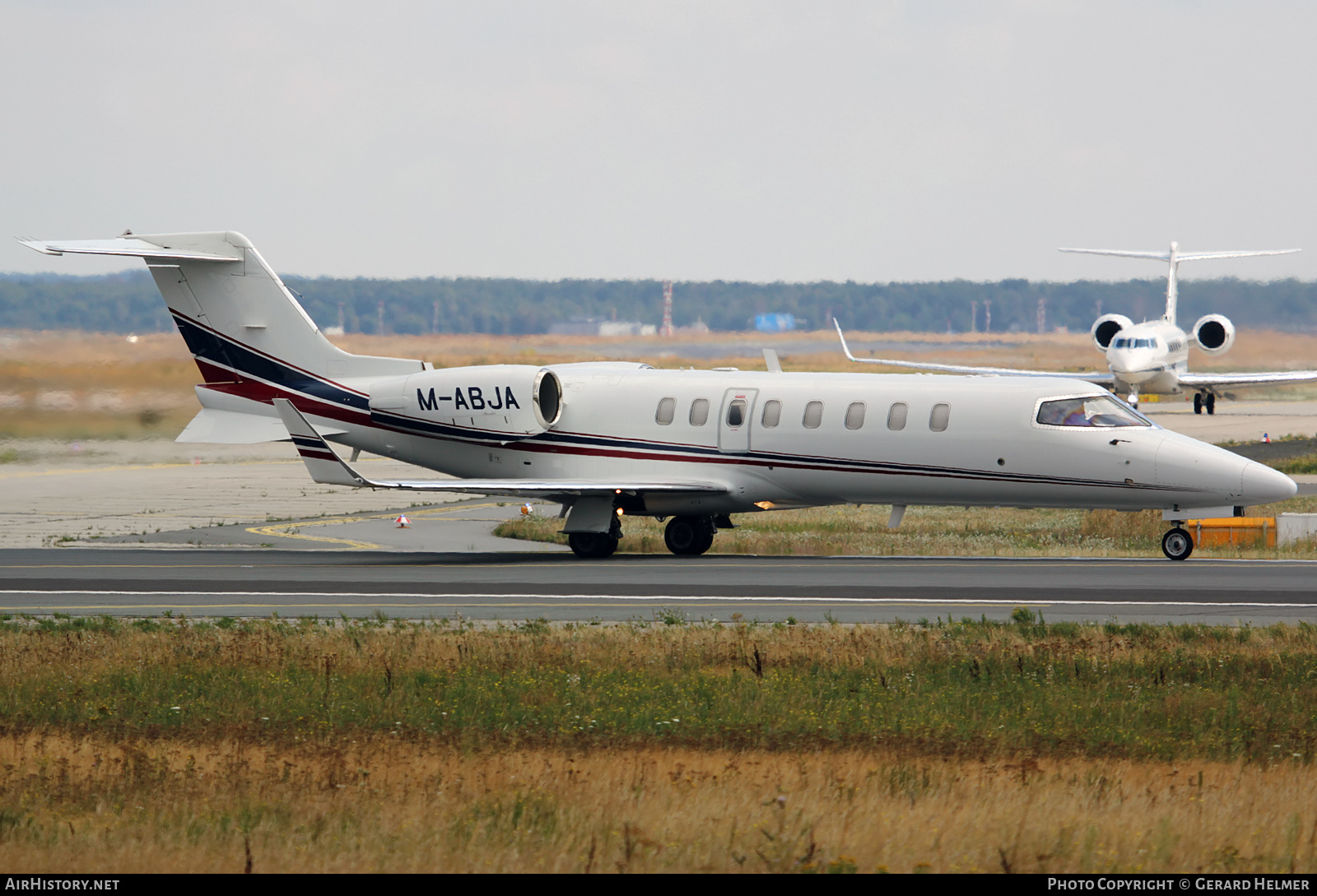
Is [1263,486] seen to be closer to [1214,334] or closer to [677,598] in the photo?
[677,598]

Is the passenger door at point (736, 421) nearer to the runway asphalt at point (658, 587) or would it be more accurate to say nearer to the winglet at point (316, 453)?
the runway asphalt at point (658, 587)

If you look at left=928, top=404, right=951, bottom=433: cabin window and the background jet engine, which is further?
the background jet engine

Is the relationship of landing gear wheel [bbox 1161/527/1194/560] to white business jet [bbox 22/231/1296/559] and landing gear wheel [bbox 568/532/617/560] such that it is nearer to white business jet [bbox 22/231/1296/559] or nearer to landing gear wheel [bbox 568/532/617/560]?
white business jet [bbox 22/231/1296/559]

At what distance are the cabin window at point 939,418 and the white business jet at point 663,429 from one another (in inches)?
1.1

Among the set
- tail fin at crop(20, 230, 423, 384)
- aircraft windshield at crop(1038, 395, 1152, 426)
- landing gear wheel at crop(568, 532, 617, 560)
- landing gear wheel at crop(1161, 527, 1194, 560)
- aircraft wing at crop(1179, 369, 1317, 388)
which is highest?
tail fin at crop(20, 230, 423, 384)

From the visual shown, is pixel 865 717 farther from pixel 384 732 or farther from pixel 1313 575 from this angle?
pixel 1313 575

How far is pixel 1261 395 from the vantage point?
9825 centimetres

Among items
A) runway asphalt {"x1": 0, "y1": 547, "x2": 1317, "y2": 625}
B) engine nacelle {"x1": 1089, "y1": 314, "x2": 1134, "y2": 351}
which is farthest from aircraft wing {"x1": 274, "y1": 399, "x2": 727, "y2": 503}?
engine nacelle {"x1": 1089, "y1": 314, "x2": 1134, "y2": 351}

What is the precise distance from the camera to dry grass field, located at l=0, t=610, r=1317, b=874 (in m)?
8.52

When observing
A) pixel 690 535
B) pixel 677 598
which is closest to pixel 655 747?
pixel 677 598

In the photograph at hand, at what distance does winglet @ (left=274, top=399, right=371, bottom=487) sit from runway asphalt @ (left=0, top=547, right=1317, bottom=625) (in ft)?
4.76

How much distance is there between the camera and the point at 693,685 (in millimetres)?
13891

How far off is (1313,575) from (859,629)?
8.94 m

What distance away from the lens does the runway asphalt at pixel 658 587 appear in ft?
61.6
